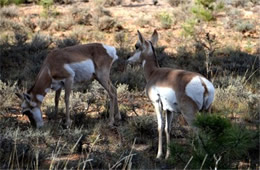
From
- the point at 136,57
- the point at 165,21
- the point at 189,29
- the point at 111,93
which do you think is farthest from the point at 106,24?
the point at 136,57

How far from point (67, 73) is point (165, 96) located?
2534 mm

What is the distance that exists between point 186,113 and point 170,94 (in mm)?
427

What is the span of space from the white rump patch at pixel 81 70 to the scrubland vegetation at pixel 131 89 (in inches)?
29.6

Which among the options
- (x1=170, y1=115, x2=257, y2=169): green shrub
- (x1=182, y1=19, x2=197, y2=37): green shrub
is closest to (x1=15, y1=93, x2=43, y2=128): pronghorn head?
(x1=170, y1=115, x2=257, y2=169): green shrub

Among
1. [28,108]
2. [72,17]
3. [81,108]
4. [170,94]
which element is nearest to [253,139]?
[170,94]

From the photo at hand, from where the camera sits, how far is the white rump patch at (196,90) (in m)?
5.71

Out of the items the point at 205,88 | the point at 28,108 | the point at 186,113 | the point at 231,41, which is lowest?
the point at 231,41

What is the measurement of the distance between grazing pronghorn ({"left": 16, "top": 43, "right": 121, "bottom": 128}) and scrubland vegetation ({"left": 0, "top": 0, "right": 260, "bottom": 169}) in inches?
15.8

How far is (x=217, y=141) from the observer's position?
165 inches

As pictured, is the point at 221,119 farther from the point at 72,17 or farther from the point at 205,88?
the point at 72,17

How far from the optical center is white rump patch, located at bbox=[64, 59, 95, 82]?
8.16 m

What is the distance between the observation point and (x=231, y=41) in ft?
57.6

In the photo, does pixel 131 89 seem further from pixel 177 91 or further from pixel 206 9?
pixel 206 9

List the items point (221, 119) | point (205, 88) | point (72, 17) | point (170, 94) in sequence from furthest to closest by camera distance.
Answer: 1. point (72, 17)
2. point (170, 94)
3. point (205, 88)
4. point (221, 119)
